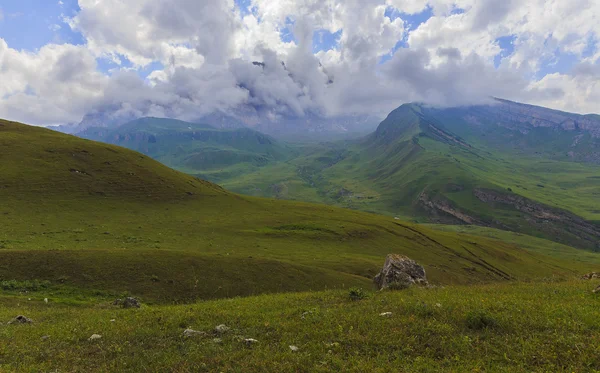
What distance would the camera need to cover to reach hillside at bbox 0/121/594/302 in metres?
37.0

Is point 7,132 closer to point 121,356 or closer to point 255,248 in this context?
point 255,248

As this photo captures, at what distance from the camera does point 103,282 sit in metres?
34.6

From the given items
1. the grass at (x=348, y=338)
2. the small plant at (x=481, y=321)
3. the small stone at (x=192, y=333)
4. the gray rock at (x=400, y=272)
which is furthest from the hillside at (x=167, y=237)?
the small plant at (x=481, y=321)

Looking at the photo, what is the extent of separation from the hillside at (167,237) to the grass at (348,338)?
19147 millimetres

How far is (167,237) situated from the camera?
60906 millimetres

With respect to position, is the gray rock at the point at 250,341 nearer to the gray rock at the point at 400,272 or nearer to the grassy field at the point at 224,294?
the grassy field at the point at 224,294

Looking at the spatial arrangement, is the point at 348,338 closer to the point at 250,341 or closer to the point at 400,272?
the point at 250,341

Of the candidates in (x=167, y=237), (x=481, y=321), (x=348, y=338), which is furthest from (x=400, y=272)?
(x=167, y=237)

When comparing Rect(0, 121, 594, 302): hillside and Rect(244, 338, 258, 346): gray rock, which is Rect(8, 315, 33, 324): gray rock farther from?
Rect(244, 338, 258, 346): gray rock

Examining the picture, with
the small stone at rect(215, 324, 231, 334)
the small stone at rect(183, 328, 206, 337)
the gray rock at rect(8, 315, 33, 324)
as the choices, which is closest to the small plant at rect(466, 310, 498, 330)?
the small stone at rect(215, 324, 231, 334)

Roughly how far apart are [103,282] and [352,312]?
31.0 metres

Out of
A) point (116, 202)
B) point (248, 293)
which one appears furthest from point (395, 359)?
point (116, 202)

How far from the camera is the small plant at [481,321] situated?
13.9 metres

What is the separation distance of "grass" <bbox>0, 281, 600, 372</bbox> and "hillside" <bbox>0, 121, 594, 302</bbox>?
1915 centimetres
